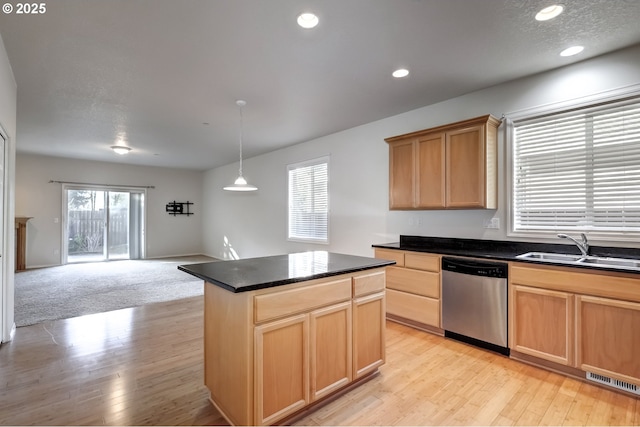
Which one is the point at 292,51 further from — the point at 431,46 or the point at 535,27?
the point at 535,27

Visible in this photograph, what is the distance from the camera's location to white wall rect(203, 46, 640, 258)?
2844 millimetres

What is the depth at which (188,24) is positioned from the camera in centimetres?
224

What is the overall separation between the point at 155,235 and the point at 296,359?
848 centimetres

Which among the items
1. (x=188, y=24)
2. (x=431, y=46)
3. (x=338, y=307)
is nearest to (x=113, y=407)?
(x=338, y=307)

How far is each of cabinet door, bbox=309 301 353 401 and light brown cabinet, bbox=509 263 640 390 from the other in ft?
5.36

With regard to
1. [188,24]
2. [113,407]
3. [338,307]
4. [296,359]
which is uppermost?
[188,24]

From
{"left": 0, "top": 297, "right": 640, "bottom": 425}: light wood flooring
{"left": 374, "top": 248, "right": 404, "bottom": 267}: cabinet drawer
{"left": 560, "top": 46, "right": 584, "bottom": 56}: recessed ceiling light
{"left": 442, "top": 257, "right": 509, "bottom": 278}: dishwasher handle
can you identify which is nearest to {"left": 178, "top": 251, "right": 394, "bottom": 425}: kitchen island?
{"left": 0, "top": 297, "right": 640, "bottom": 425}: light wood flooring

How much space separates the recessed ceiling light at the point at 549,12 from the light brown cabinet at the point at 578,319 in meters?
1.91

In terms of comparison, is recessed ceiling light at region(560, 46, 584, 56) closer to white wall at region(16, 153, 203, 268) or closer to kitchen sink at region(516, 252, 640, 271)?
kitchen sink at region(516, 252, 640, 271)

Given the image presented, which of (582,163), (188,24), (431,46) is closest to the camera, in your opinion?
(188,24)

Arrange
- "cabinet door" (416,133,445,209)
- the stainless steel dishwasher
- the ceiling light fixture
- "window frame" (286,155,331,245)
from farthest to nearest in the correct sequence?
the ceiling light fixture → "window frame" (286,155,331,245) → "cabinet door" (416,133,445,209) → the stainless steel dishwasher

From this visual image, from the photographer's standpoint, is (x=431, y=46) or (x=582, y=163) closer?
(x=431, y=46)

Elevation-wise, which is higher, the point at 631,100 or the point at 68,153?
the point at 68,153

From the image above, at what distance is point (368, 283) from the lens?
2.35 metres
